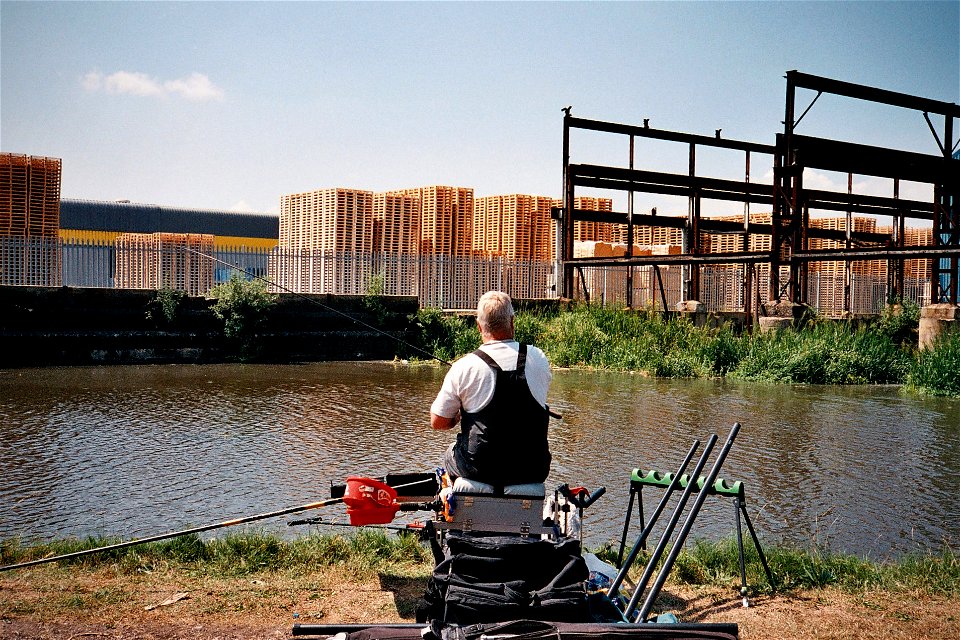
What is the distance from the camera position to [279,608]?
438 cm

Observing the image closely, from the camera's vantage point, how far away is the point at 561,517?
4223 millimetres

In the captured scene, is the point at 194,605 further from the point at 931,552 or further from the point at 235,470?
the point at 931,552

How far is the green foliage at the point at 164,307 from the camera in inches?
749

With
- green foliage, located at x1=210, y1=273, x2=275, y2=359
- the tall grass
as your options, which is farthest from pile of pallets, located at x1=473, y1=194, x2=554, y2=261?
the tall grass

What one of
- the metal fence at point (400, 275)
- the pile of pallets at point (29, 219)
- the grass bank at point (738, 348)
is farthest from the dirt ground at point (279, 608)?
the pile of pallets at point (29, 219)

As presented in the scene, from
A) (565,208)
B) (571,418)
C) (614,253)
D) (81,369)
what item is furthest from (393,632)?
(614,253)

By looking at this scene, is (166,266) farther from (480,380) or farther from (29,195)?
(480,380)

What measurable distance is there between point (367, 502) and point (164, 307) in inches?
631

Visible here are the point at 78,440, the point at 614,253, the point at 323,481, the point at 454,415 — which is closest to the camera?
the point at 454,415

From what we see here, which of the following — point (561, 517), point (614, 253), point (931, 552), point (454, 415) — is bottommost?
point (931, 552)

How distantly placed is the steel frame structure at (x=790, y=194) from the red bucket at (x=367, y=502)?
45.4 feet

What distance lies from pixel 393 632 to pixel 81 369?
15715mm

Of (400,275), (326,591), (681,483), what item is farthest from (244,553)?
(400,275)

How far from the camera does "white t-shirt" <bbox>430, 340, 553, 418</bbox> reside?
4.05m
